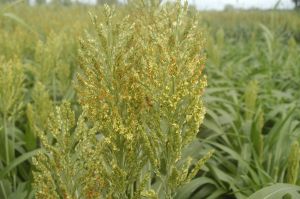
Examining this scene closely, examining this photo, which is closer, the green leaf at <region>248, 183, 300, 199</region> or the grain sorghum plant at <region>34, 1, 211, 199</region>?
the grain sorghum plant at <region>34, 1, 211, 199</region>

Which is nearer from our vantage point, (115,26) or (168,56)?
(168,56)

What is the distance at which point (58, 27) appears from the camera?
7637 mm

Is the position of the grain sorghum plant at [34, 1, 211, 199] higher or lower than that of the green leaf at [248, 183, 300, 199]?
higher

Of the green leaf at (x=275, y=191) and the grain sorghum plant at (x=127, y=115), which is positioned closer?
the grain sorghum plant at (x=127, y=115)

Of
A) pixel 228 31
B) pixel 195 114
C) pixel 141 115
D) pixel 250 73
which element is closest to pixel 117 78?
pixel 141 115

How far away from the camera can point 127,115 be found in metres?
1.28

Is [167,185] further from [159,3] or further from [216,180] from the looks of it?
[216,180]

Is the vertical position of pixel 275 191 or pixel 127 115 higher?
pixel 127 115

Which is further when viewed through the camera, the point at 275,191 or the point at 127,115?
the point at 275,191

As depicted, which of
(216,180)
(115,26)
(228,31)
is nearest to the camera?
(115,26)

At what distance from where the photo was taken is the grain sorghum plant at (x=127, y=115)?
3.95ft

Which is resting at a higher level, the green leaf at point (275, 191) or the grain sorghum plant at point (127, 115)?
the grain sorghum plant at point (127, 115)

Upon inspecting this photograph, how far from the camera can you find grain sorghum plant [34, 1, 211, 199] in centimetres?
121

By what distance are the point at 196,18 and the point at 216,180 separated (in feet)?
5.58
